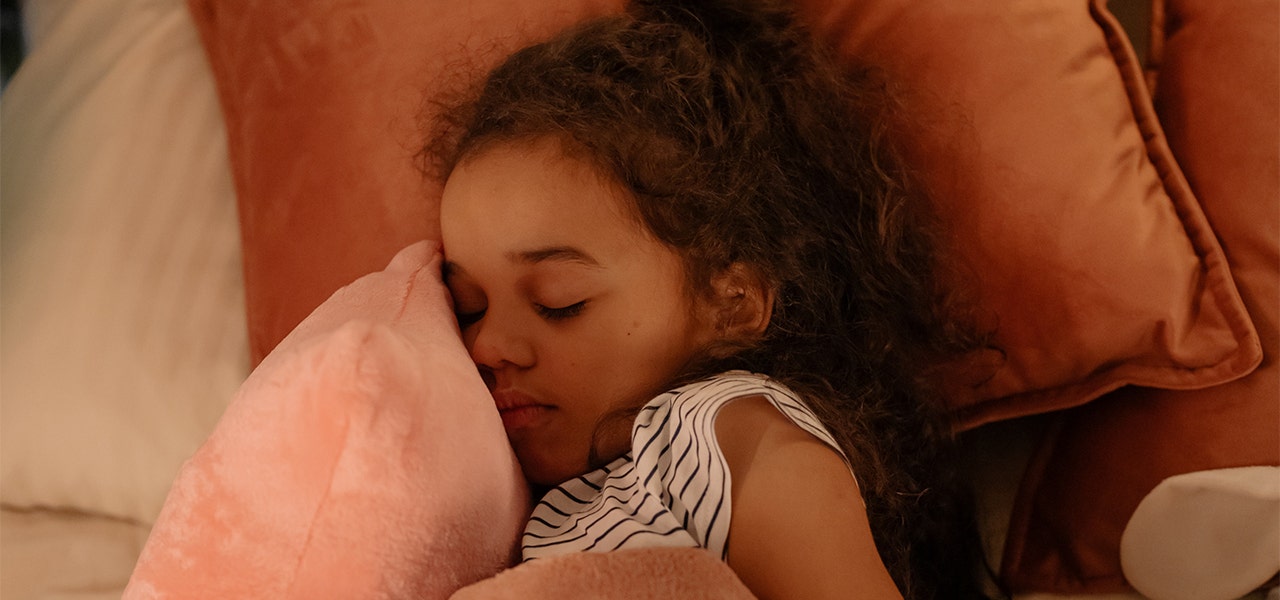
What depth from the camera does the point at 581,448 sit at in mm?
824

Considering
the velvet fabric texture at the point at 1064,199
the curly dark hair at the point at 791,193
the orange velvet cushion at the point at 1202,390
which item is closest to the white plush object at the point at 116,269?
the curly dark hair at the point at 791,193

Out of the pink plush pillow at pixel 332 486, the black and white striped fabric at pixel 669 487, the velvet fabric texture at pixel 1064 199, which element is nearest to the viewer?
the pink plush pillow at pixel 332 486

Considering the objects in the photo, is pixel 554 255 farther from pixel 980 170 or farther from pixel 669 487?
pixel 980 170

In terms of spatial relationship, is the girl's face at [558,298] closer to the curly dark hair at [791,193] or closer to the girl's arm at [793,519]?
the curly dark hair at [791,193]

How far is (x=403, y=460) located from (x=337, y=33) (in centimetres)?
66

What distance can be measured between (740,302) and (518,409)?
25 centimetres

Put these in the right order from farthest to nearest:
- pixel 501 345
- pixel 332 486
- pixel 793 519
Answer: pixel 501 345 → pixel 793 519 → pixel 332 486

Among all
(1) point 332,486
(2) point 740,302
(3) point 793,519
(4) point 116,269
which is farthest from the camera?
(4) point 116,269

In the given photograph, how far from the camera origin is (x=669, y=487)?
0.69 metres

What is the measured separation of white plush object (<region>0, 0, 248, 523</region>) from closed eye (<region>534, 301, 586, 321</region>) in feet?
1.54

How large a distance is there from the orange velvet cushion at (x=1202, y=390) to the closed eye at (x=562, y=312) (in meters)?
0.60

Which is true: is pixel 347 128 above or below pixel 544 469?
above

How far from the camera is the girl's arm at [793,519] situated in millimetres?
613

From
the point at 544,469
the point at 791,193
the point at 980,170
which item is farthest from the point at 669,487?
the point at 980,170
